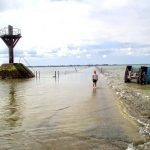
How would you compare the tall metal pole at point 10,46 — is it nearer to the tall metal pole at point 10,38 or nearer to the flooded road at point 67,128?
the tall metal pole at point 10,38

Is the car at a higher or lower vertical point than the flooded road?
higher

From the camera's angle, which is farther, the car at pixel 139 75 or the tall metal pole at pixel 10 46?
the tall metal pole at pixel 10 46

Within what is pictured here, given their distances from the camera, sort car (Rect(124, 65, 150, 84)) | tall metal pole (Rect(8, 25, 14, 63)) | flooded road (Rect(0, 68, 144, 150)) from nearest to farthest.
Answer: flooded road (Rect(0, 68, 144, 150))
car (Rect(124, 65, 150, 84))
tall metal pole (Rect(8, 25, 14, 63))

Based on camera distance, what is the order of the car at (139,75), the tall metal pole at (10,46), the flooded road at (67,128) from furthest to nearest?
1. the tall metal pole at (10,46)
2. the car at (139,75)
3. the flooded road at (67,128)

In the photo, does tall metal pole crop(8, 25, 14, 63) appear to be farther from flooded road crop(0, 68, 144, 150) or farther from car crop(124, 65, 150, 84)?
flooded road crop(0, 68, 144, 150)

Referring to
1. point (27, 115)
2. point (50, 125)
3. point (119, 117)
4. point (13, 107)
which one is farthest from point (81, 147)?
point (13, 107)

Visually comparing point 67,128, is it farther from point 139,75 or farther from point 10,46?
point 10,46

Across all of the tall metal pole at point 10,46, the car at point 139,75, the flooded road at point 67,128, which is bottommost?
the flooded road at point 67,128

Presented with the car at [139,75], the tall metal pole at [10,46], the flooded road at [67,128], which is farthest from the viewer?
the tall metal pole at [10,46]

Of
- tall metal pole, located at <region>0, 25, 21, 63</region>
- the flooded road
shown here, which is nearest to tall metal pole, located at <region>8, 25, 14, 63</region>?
tall metal pole, located at <region>0, 25, 21, 63</region>

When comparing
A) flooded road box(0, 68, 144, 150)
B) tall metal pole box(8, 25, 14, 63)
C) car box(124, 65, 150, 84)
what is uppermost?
tall metal pole box(8, 25, 14, 63)

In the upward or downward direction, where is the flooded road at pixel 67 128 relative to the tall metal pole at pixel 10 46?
downward

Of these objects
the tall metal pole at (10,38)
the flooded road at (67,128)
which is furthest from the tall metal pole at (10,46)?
the flooded road at (67,128)

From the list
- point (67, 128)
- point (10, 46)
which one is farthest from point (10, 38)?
point (67, 128)
